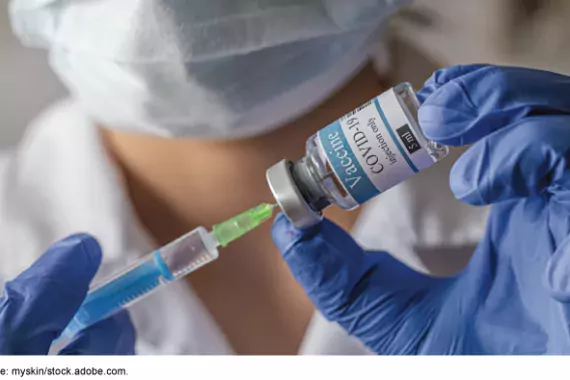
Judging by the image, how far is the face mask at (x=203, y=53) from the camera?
63cm

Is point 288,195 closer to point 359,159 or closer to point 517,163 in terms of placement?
point 359,159

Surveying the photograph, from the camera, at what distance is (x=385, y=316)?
0.73 metres

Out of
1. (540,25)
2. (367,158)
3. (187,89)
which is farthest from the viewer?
(540,25)

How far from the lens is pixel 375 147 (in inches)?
22.0

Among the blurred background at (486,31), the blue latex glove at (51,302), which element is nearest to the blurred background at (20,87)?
the blurred background at (486,31)

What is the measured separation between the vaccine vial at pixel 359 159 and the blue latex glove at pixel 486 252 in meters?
0.02

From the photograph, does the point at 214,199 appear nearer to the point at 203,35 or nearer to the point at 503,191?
the point at 203,35

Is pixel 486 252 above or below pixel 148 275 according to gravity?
below

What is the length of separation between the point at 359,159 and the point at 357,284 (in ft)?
0.72

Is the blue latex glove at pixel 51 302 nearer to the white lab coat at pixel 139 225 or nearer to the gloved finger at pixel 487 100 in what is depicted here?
the white lab coat at pixel 139 225

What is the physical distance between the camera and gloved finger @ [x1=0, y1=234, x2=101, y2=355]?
63 centimetres

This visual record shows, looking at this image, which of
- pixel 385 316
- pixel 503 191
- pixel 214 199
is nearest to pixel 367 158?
pixel 503 191

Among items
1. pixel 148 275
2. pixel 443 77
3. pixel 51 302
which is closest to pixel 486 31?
pixel 443 77
